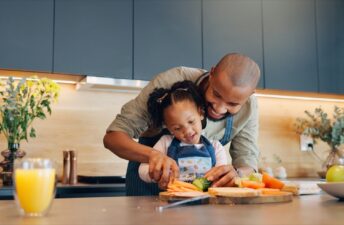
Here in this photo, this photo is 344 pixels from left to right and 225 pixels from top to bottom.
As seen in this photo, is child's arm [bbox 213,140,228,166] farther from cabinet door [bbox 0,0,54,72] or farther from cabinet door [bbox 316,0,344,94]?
cabinet door [bbox 316,0,344,94]

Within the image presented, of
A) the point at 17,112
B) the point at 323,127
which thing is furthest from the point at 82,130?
the point at 323,127

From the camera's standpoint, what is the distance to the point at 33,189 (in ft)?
2.64

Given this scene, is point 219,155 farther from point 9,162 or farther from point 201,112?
point 9,162

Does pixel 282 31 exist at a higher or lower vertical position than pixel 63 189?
higher

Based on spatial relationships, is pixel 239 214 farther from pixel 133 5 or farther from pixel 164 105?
pixel 133 5

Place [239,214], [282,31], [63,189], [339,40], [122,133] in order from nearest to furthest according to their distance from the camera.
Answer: [239,214], [122,133], [63,189], [282,31], [339,40]

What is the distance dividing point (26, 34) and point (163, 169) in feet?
4.89

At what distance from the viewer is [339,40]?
3301 millimetres

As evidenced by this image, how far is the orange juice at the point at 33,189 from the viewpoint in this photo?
807 millimetres

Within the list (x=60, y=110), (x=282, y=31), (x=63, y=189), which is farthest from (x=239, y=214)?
(x=282, y=31)

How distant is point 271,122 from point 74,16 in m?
1.59

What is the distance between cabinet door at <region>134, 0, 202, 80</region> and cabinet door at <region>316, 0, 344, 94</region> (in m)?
0.95

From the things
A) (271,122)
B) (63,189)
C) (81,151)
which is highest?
→ (271,122)

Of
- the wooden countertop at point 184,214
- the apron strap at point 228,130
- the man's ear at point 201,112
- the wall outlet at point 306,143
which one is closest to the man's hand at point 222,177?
the wooden countertop at point 184,214
